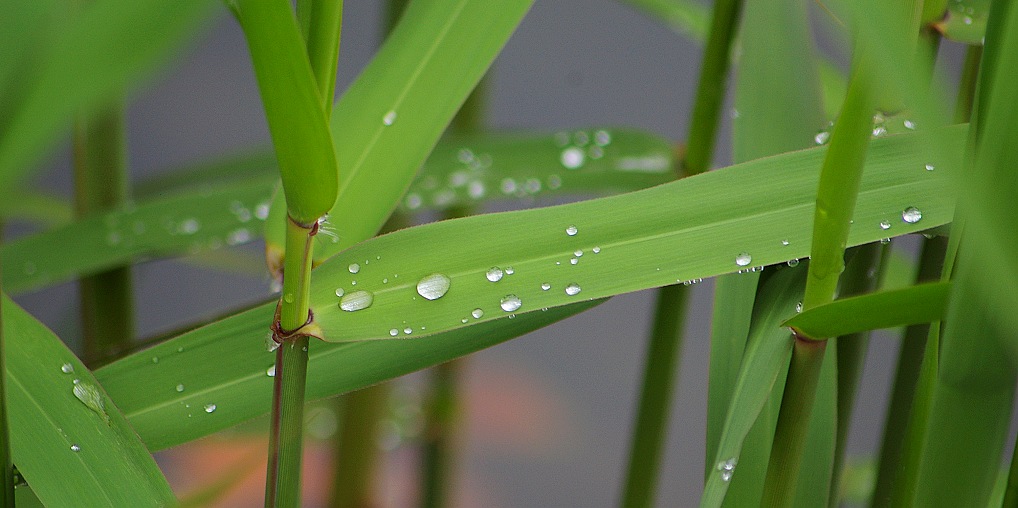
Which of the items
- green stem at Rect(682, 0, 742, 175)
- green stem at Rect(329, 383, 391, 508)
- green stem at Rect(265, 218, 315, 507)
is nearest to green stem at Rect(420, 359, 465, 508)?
green stem at Rect(329, 383, 391, 508)

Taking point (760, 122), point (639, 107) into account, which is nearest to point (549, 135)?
point (760, 122)

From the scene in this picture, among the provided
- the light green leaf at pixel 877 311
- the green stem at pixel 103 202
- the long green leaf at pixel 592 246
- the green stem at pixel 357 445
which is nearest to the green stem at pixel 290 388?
the long green leaf at pixel 592 246

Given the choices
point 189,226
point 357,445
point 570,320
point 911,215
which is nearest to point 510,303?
point 911,215

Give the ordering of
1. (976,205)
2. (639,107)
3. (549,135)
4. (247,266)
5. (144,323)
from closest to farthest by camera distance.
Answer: (976,205), (549,135), (247,266), (144,323), (639,107)

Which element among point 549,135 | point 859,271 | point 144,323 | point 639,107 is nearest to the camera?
point 859,271

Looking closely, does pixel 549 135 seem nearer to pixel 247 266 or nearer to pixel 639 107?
pixel 247 266

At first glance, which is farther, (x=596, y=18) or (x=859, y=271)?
(x=596, y=18)

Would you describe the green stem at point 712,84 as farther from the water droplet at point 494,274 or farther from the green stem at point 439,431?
the green stem at point 439,431
